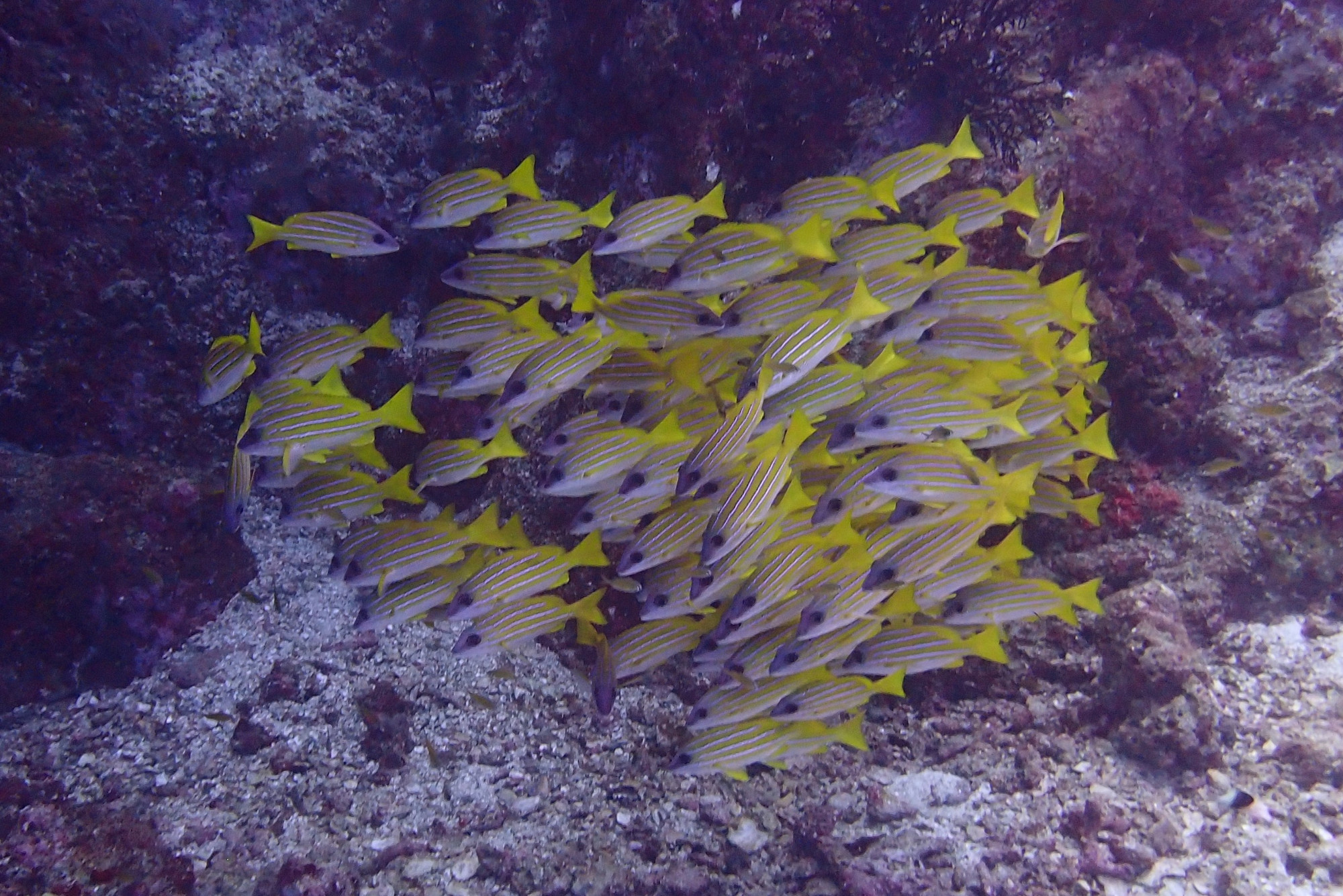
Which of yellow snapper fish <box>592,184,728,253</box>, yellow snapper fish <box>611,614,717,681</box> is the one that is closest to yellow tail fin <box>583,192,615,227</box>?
yellow snapper fish <box>592,184,728,253</box>

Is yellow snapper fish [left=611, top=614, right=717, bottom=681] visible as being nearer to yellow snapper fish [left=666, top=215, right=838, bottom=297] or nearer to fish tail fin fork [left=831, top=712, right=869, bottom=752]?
fish tail fin fork [left=831, top=712, right=869, bottom=752]

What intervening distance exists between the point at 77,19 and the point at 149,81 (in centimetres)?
50

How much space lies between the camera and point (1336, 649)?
5062 millimetres

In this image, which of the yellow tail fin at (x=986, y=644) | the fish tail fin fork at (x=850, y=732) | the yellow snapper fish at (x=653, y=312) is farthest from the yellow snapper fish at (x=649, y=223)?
the fish tail fin fork at (x=850, y=732)

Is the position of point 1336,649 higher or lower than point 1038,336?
lower

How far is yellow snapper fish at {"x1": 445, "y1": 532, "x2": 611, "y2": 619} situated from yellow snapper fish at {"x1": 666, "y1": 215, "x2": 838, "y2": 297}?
Result: 153 centimetres

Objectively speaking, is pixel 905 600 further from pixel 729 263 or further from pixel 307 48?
pixel 307 48

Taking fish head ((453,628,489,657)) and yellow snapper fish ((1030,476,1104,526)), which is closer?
fish head ((453,628,489,657))

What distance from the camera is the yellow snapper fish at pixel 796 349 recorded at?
3213mm

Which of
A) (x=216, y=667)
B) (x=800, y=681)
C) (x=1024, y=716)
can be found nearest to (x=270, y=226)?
(x=216, y=667)

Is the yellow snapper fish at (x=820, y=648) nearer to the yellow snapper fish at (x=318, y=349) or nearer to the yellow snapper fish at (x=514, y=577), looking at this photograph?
the yellow snapper fish at (x=514, y=577)

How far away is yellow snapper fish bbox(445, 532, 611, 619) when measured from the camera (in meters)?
3.38

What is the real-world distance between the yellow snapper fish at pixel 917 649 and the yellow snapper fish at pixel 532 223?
111 inches

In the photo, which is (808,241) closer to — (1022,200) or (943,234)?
(943,234)
